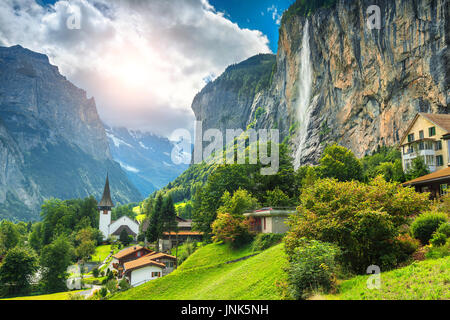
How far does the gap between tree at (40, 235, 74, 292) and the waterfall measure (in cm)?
7031

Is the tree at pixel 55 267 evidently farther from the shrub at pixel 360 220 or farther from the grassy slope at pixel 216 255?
the shrub at pixel 360 220

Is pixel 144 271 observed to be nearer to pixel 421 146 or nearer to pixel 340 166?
pixel 340 166

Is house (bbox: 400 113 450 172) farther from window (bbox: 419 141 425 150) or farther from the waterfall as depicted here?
the waterfall

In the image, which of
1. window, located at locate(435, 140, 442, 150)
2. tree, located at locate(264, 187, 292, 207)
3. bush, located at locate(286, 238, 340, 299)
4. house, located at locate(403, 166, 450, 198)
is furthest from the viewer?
window, located at locate(435, 140, 442, 150)

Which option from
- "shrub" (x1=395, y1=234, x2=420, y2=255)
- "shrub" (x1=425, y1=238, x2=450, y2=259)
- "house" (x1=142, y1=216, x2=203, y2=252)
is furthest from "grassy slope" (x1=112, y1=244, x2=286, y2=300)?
"house" (x1=142, y1=216, x2=203, y2=252)

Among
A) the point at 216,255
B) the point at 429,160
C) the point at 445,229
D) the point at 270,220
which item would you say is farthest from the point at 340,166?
the point at 445,229

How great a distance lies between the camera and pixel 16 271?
45.7 m

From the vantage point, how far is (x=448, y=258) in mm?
11797

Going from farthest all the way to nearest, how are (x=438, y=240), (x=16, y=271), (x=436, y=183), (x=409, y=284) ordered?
1. (x=16, y=271)
2. (x=436, y=183)
3. (x=438, y=240)
4. (x=409, y=284)

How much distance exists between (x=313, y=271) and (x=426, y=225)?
6798 mm

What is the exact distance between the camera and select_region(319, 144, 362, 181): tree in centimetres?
4347

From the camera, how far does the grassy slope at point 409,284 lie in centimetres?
956

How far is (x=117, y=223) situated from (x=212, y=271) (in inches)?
2879
